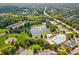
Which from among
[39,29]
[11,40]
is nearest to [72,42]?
[39,29]

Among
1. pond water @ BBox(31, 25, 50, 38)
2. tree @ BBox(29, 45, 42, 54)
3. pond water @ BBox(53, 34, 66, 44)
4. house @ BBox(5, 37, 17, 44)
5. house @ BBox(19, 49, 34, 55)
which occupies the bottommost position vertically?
house @ BBox(19, 49, 34, 55)

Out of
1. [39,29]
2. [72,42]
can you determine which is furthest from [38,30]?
[72,42]

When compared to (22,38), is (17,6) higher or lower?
higher

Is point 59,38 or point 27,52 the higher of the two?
point 59,38

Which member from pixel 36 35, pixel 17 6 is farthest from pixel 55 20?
pixel 17 6

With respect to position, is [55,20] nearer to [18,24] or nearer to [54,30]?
[54,30]

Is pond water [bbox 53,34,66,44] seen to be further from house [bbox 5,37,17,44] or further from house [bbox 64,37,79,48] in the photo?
house [bbox 5,37,17,44]

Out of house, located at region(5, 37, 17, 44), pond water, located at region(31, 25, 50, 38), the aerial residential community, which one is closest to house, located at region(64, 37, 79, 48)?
the aerial residential community

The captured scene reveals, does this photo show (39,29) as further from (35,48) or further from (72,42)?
(72,42)
